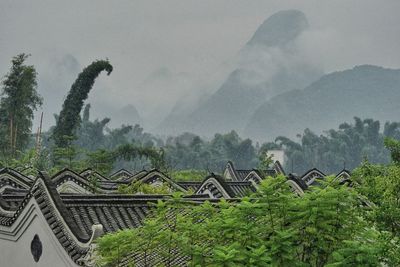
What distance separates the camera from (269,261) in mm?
6938

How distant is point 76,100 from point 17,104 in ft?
16.9

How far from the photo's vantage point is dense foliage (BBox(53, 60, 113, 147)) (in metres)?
53.8

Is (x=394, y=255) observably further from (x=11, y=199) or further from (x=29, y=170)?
(x=29, y=170)

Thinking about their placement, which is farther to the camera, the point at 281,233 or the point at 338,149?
the point at 338,149

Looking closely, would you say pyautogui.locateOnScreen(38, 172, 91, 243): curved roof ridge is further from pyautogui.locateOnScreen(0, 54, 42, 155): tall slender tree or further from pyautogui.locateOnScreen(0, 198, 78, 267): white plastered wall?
pyautogui.locateOnScreen(0, 54, 42, 155): tall slender tree

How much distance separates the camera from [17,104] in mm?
53156

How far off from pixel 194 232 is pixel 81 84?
162 feet

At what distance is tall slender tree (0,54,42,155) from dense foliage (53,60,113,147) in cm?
273

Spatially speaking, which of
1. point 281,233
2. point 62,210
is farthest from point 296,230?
point 62,210

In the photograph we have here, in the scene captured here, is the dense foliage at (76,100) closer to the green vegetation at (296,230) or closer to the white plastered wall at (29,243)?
the white plastered wall at (29,243)

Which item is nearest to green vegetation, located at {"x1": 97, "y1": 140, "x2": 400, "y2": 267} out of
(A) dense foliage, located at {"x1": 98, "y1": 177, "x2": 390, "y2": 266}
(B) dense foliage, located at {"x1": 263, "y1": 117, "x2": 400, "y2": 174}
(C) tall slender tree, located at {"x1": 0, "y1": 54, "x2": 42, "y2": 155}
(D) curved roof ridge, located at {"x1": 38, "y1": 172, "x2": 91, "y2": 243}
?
(A) dense foliage, located at {"x1": 98, "y1": 177, "x2": 390, "y2": 266}

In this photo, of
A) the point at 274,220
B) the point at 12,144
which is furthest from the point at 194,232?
the point at 12,144

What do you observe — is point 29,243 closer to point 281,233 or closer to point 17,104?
point 281,233

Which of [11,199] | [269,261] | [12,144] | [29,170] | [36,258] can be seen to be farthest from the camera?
[12,144]
